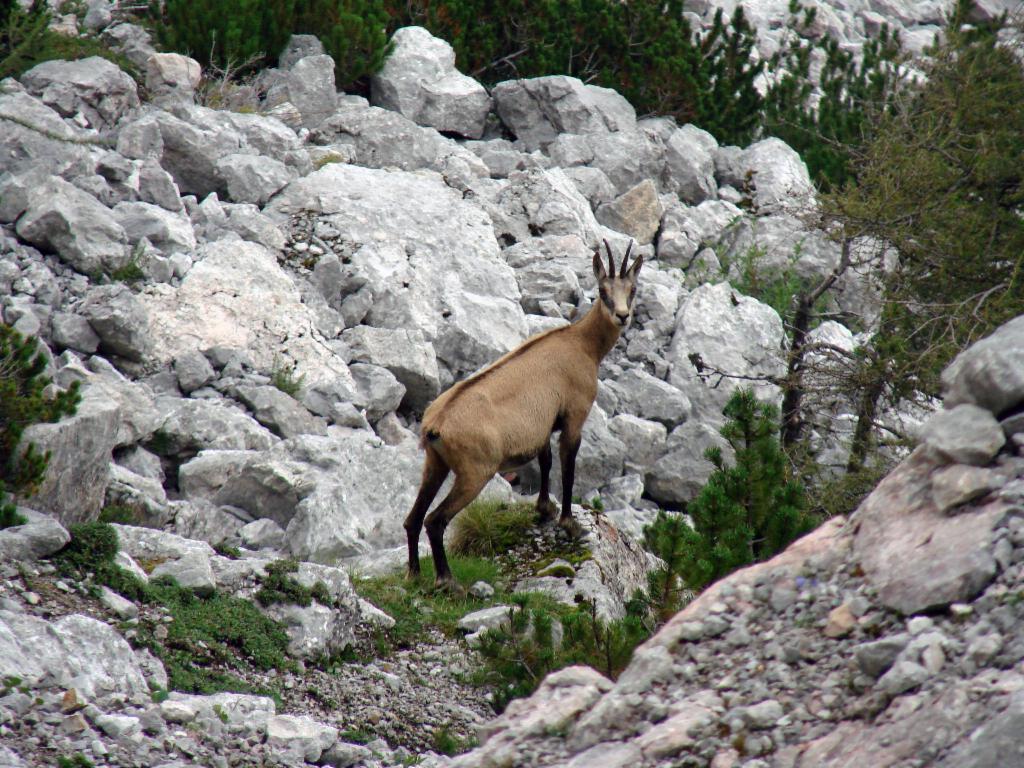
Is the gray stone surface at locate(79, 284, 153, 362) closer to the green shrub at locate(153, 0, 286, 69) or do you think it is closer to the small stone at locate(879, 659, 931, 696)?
the green shrub at locate(153, 0, 286, 69)

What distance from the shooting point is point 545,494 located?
433 inches

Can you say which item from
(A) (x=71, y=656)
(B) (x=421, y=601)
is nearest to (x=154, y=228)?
(B) (x=421, y=601)

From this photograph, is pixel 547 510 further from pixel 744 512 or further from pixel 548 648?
pixel 548 648

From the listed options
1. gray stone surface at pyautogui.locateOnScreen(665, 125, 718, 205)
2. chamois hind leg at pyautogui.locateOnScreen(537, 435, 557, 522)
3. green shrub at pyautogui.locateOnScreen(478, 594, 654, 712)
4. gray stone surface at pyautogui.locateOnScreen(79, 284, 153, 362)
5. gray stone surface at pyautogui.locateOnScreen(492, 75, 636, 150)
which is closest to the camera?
green shrub at pyautogui.locateOnScreen(478, 594, 654, 712)

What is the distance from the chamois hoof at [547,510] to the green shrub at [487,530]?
0.38 ft

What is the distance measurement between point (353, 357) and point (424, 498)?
5.13m

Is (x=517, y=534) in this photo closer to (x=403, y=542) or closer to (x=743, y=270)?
(x=403, y=542)

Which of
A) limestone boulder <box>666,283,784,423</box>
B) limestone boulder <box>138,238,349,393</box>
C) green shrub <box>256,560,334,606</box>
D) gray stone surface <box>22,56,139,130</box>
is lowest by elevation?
limestone boulder <box>666,283,784,423</box>

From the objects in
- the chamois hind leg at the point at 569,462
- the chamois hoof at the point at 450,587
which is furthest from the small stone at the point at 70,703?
the chamois hind leg at the point at 569,462

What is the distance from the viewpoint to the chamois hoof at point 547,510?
36.3 feet

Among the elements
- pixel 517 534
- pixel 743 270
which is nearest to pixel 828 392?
pixel 517 534

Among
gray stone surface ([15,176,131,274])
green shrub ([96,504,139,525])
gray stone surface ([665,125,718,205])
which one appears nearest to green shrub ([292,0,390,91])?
gray stone surface ([665,125,718,205])

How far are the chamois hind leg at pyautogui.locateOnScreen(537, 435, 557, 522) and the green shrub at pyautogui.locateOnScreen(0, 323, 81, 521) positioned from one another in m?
4.19

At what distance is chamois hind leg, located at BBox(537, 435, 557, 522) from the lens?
10875 mm
